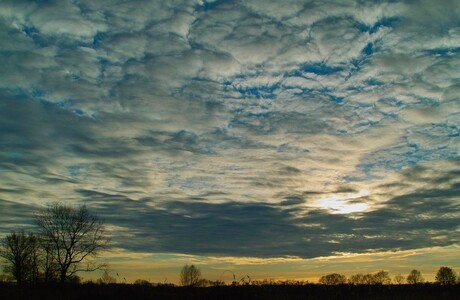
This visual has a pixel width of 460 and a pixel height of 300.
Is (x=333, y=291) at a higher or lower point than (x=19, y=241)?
lower

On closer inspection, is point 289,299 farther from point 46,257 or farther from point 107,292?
point 46,257

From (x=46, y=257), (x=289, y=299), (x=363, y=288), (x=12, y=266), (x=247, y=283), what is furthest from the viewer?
(x=12, y=266)

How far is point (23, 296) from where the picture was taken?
32.2 metres

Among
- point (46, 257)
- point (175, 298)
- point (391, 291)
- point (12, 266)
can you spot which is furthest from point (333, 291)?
point (12, 266)

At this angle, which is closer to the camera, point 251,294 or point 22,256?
point 251,294

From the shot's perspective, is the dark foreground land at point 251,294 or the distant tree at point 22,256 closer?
the dark foreground land at point 251,294

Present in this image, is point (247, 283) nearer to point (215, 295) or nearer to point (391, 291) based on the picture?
point (215, 295)

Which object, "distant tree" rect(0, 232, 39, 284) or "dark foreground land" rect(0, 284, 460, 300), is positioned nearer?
"dark foreground land" rect(0, 284, 460, 300)

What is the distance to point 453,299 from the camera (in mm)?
29453

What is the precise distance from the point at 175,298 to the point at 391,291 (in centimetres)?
2211

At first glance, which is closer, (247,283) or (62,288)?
(247,283)

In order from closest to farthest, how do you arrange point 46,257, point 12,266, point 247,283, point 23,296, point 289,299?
point 289,299 → point 23,296 → point 247,283 → point 46,257 → point 12,266

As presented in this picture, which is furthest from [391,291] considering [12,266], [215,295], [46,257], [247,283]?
[12,266]

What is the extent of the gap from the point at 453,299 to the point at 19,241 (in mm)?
87330
